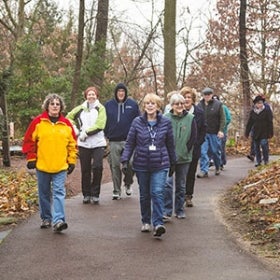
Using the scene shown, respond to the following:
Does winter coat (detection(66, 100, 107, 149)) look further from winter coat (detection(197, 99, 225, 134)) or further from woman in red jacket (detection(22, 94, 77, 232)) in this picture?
winter coat (detection(197, 99, 225, 134))

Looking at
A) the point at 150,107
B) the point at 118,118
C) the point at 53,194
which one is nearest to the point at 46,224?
the point at 53,194

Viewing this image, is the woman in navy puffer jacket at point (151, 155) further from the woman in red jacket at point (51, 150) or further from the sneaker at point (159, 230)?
the woman in red jacket at point (51, 150)

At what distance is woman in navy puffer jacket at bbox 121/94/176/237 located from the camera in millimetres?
7312

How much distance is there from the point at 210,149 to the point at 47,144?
21.6ft

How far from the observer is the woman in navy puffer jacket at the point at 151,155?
24.0ft

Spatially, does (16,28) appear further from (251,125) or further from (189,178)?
(189,178)

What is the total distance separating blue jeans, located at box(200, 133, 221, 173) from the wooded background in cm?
347

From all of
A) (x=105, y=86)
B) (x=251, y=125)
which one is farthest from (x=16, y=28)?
(x=251, y=125)

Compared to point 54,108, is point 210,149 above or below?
below

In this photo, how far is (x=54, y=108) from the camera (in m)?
7.60

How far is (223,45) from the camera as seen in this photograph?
31172 millimetres

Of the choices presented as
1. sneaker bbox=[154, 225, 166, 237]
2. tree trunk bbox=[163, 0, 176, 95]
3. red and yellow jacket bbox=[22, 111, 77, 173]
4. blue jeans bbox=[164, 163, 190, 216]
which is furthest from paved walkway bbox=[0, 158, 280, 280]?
tree trunk bbox=[163, 0, 176, 95]

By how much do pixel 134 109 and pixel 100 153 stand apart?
1040 mm

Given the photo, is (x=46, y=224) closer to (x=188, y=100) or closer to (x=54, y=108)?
(x=54, y=108)
